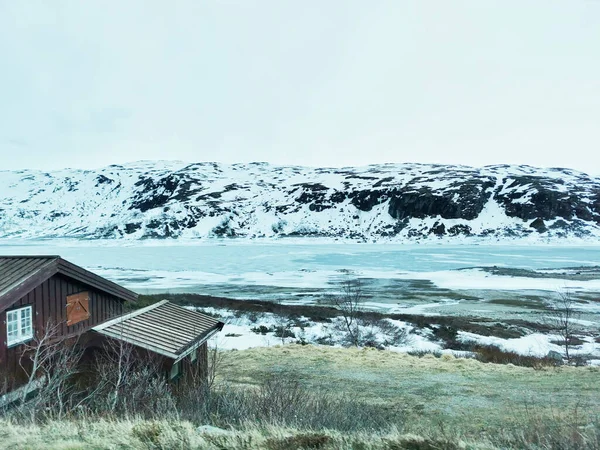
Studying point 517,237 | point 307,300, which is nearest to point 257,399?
point 307,300

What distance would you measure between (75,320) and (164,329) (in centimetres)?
228

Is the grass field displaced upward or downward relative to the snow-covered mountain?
downward

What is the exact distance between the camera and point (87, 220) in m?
123

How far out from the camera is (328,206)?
109438 millimetres

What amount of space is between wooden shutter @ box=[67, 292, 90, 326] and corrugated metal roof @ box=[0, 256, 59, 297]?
43.8 inches

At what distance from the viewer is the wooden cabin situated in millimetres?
8844

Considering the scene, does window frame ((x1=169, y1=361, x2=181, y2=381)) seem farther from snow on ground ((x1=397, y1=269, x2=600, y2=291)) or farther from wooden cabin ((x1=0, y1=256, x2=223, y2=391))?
snow on ground ((x1=397, y1=269, x2=600, y2=291))

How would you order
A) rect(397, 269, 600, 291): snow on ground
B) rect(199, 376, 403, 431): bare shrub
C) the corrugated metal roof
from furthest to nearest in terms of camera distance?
rect(397, 269, 600, 291): snow on ground < the corrugated metal roof < rect(199, 376, 403, 431): bare shrub

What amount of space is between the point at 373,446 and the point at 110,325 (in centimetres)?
685

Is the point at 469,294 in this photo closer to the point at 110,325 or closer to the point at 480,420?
the point at 480,420

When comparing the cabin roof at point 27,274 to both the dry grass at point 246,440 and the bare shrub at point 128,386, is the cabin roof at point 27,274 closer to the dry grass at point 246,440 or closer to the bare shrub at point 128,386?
the bare shrub at point 128,386

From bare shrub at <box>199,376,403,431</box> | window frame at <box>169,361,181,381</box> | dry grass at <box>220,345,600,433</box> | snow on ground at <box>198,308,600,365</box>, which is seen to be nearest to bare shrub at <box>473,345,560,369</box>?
snow on ground at <box>198,308,600,365</box>

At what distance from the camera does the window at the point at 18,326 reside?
8784 millimetres

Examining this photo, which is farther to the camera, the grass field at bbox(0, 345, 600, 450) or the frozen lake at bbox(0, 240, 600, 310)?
the frozen lake at bbox(0, 240, 600, 310)
